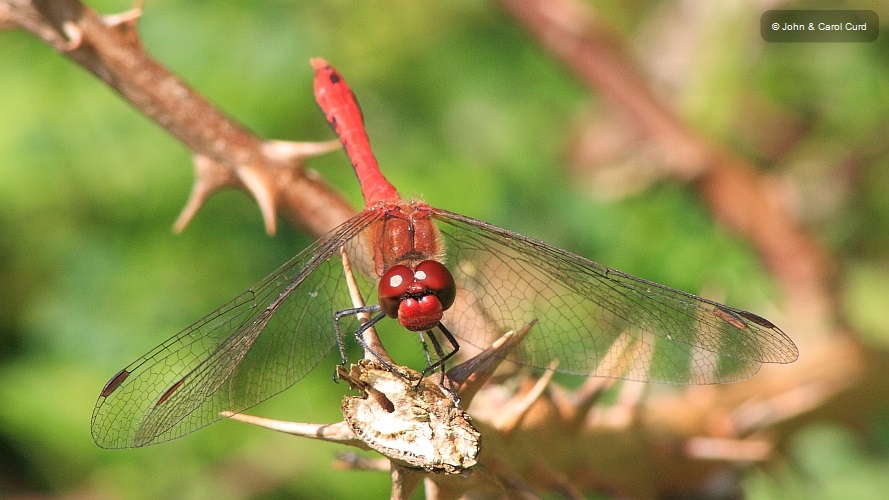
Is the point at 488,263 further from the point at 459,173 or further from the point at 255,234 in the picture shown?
the point at 255,234

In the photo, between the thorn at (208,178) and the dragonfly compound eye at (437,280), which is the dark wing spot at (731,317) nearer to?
the dragonfly compound eye at (437,280)

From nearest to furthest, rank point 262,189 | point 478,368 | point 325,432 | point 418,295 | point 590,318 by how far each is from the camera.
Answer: point 325,432 < point 478,368 < point 262,189 < point 418,295 < point 590,318

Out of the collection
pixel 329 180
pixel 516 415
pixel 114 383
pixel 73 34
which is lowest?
pixel 516 415

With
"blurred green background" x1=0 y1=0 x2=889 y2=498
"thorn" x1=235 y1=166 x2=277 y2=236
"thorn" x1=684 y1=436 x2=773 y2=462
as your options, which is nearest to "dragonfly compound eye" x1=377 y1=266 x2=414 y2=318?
"thorn" x1=235 y1=166 x2=277 y2=236

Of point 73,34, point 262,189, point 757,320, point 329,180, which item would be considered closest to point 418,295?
point 262,189

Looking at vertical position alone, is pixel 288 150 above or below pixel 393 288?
above

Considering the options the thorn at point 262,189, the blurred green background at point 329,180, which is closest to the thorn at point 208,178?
the thorn at point 262,189

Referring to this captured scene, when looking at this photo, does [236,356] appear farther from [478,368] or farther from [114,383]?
[478,368]
